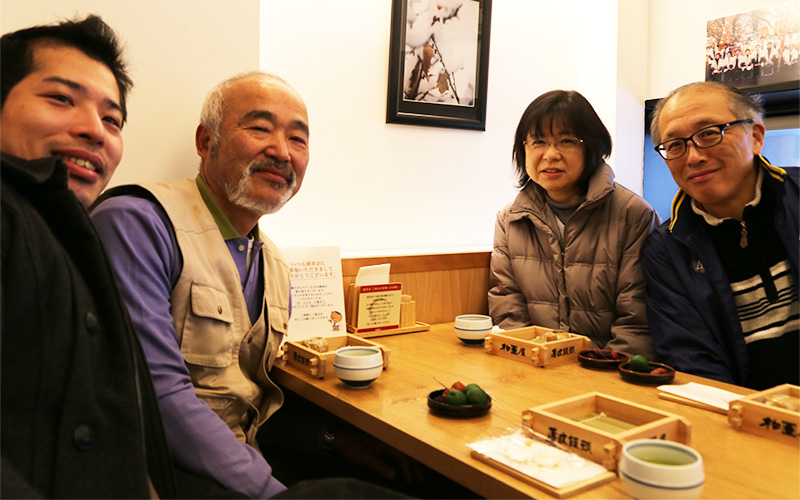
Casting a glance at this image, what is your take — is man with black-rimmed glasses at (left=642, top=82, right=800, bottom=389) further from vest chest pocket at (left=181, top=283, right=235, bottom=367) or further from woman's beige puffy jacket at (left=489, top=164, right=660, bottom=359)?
vest chest pocket at (left=181, top=283, right=235, bottom=367)

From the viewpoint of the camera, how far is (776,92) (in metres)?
2.81

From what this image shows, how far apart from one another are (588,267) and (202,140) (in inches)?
58.5

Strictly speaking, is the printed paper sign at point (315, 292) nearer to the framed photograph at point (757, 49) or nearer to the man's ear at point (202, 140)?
the man's ear at point (202, 140)

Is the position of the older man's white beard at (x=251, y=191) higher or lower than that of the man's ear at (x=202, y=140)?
lower

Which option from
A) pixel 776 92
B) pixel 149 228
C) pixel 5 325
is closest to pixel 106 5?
pixel 149 228

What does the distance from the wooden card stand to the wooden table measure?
0.56ft

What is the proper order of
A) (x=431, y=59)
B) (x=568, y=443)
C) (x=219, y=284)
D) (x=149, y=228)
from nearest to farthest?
(x=568, y=443)
(x=149, y=228)
(x=219, y=284)
(x=431, y=59)

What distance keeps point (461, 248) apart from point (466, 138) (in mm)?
578

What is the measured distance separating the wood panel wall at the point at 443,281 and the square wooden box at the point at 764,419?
4.70ft

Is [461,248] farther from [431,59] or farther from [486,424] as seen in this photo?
[486,424]

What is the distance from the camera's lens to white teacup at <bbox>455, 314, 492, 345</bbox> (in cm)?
200

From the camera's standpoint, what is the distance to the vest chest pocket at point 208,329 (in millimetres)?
1495

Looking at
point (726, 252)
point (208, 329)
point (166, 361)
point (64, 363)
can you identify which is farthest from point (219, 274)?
point (726, 252)

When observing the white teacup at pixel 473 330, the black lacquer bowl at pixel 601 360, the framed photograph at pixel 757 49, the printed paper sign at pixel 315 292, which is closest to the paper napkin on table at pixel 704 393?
the black lacquer bowl at pixel 601 360
